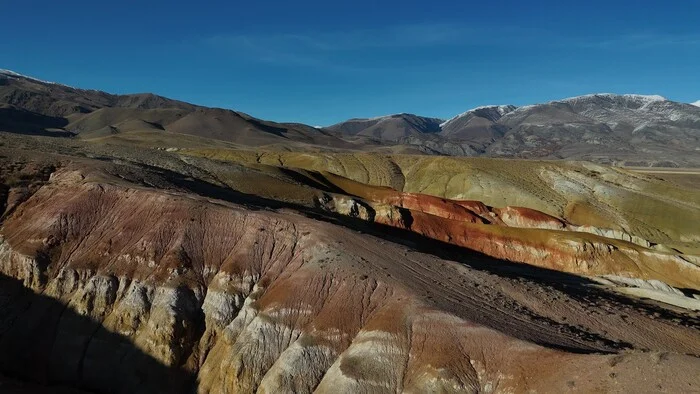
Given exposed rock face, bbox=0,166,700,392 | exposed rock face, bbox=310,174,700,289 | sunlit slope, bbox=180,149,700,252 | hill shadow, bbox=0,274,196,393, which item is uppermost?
sunlit slope, bbox=180,149,700,252

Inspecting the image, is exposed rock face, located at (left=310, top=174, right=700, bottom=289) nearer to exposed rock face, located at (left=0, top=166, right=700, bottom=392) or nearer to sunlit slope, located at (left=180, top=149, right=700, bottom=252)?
exposed rock face, located at (left=0, top=166, right=700, bottom=392)

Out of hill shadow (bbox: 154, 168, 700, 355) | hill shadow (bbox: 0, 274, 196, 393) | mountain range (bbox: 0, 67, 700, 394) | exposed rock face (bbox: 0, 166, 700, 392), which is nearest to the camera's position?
A: mountain range (bbox: 0, 67, 700, 394)

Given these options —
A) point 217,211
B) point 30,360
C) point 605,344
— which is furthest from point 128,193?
point 605,344

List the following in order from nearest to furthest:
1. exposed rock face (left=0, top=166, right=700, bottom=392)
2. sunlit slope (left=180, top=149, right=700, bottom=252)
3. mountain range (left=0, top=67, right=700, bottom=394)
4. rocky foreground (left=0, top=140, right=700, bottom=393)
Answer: mountain range (left=0, top=67, right=700, bottom=394)
rocky foreground (left=0, top=140, right=700, bottom=393)
exposed rock face (left=0, top=166, right=700, bottom=392)
sunlit slope (left=180, top=149, right=700, bottom=252)

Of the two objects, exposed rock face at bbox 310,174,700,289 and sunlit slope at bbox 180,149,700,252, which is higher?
sunlit slope at bbox 180,149,700,252

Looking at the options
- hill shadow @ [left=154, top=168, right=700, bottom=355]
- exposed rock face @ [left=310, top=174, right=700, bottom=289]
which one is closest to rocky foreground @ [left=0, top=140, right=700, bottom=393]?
hill shadow @ [left=154, top=168, right=700, bottom=355]

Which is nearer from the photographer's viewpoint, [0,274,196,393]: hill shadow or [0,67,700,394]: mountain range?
[0,67,700,394]: mountain range
